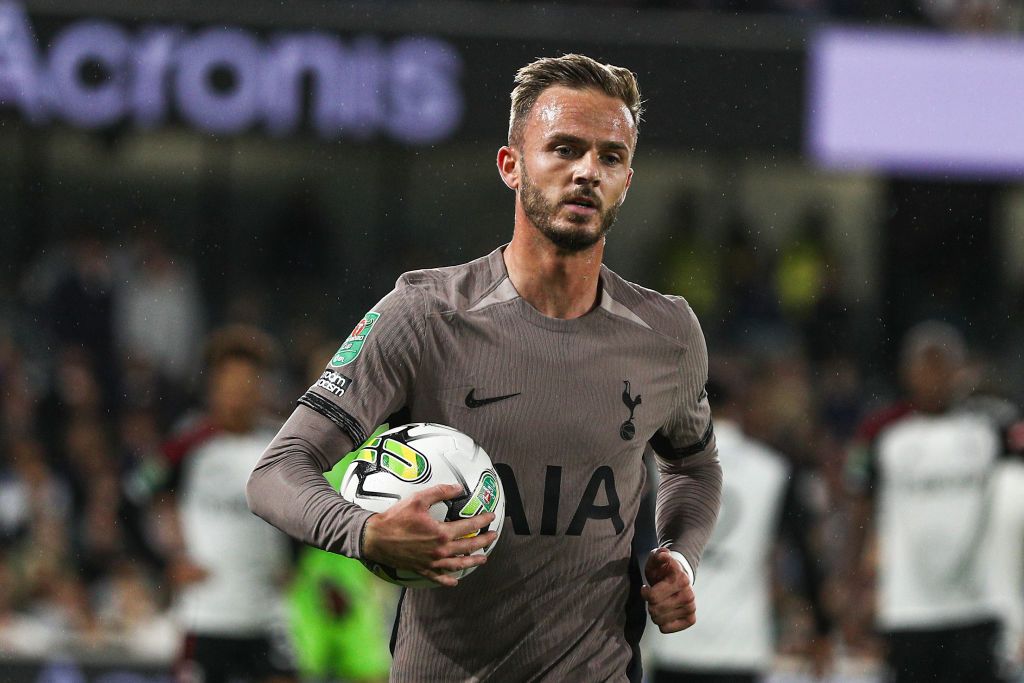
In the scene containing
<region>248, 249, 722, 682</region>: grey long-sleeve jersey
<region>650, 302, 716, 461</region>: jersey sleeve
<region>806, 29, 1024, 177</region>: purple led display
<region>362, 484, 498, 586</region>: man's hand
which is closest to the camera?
<region>362, 484, 498, 586</region>: man's hand

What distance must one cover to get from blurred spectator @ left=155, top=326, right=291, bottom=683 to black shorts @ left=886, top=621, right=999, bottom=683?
2.91m

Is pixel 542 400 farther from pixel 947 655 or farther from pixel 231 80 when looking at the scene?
pixel 231 80

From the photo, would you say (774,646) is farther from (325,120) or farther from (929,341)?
(325,120)

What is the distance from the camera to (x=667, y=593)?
3156 mm

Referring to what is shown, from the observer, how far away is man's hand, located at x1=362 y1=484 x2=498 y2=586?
2607mm

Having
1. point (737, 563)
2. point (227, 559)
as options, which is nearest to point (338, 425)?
point (737, 563)

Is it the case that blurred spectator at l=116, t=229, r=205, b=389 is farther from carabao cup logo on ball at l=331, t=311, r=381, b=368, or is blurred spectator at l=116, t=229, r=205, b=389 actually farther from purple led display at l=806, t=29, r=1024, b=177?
carabao cup logo on ball at l=331, t=311, r=381, b=368

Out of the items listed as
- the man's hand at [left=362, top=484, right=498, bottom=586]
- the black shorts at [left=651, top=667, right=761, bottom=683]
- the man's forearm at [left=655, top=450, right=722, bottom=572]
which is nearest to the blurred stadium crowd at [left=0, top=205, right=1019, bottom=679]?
the black shorts at [left=651, top=667, right=761, bottom=683]

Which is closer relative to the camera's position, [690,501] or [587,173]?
[587,173]

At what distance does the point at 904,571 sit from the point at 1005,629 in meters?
0.57

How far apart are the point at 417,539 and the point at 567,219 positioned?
32.3 inches

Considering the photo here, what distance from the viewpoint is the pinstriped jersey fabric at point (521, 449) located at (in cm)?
305

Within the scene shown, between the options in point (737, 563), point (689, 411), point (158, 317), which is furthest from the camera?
point (158, 317)

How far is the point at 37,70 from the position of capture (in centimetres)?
1030
